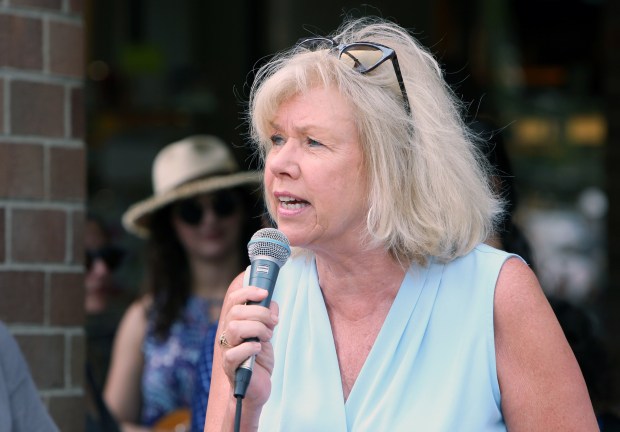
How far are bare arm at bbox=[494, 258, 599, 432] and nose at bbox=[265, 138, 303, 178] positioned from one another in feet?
1.87

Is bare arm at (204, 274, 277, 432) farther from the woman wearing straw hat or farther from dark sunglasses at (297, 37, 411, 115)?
the woman wearing straw hat

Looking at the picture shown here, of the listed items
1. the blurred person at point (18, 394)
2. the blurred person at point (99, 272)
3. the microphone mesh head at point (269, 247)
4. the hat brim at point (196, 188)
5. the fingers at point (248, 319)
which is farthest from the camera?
the blurred person at point (99, 272)

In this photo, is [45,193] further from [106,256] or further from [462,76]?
[462,76]

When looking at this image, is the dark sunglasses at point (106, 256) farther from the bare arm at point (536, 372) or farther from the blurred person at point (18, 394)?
the bare arm at point (536, 372)

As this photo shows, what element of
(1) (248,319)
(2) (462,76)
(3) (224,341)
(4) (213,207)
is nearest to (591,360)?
(3) (224,341)

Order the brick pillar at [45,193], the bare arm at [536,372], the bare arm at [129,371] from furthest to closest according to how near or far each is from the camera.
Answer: the bare arm at [129,371] → the brick pillar at [45,193] → the bare arm at [536,372]

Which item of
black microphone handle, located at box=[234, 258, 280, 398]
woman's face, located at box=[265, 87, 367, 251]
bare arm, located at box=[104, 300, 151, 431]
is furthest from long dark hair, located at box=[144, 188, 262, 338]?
black microphone handle, located at box=[234, 258, 280, 398]

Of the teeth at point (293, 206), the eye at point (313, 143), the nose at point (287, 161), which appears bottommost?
the teeth at point (293, 206)

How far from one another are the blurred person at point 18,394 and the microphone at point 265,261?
3.23 feet

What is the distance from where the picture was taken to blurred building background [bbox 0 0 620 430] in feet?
33.1

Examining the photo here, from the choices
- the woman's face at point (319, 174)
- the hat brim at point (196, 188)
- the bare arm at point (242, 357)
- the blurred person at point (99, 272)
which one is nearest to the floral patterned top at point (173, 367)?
the hat brim at point (196, 188)

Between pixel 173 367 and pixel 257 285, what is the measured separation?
2.98 meters

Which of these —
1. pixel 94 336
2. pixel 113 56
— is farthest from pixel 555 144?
pixel 94 336

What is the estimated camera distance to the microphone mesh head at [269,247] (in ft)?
8.05
